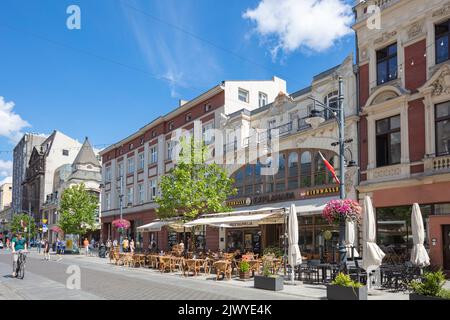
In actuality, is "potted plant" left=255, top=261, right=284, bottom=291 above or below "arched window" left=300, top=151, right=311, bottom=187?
below

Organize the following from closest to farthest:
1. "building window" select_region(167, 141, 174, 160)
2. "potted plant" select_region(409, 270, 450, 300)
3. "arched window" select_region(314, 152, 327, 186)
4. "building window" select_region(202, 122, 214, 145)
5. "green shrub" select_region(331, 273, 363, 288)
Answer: "potted plant" select_region(409, 270, 450, 300) < "green shrub" select_region(331, 273, 363, 288) < "arched window" select_region(314, 152, 327, 186) < "building window" select_region(202, 122, 214, 145) < "building window" select_region(167, 141, 174, 160)

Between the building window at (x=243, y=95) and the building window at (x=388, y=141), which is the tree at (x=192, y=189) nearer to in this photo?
the building window at (x=243, y=95)

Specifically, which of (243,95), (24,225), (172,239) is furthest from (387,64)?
(24,225)

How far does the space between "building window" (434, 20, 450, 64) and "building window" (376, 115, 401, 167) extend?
10.2 ft

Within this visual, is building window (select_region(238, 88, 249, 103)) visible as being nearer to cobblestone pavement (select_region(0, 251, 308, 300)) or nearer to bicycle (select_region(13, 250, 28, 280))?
cobblestone pavement (select_region(0, 251, 308, 300))

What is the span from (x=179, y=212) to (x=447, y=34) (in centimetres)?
1772

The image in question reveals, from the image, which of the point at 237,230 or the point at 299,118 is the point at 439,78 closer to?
the point at 299,118

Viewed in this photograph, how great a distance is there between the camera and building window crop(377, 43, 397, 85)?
21.6m

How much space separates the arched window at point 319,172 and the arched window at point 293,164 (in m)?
1.66

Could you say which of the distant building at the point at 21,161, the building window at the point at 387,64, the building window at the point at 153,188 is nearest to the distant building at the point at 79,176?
the distant building at the point at 21,161

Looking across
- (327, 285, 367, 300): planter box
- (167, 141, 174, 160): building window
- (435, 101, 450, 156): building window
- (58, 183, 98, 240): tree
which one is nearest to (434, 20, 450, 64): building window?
(435, 101, 450, 156): building window

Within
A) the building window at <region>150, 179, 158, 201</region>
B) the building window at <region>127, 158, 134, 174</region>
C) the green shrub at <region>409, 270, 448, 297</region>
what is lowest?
the green shrub at <region>409, 270, 448, 297</region>

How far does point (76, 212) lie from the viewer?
47.4 meters
